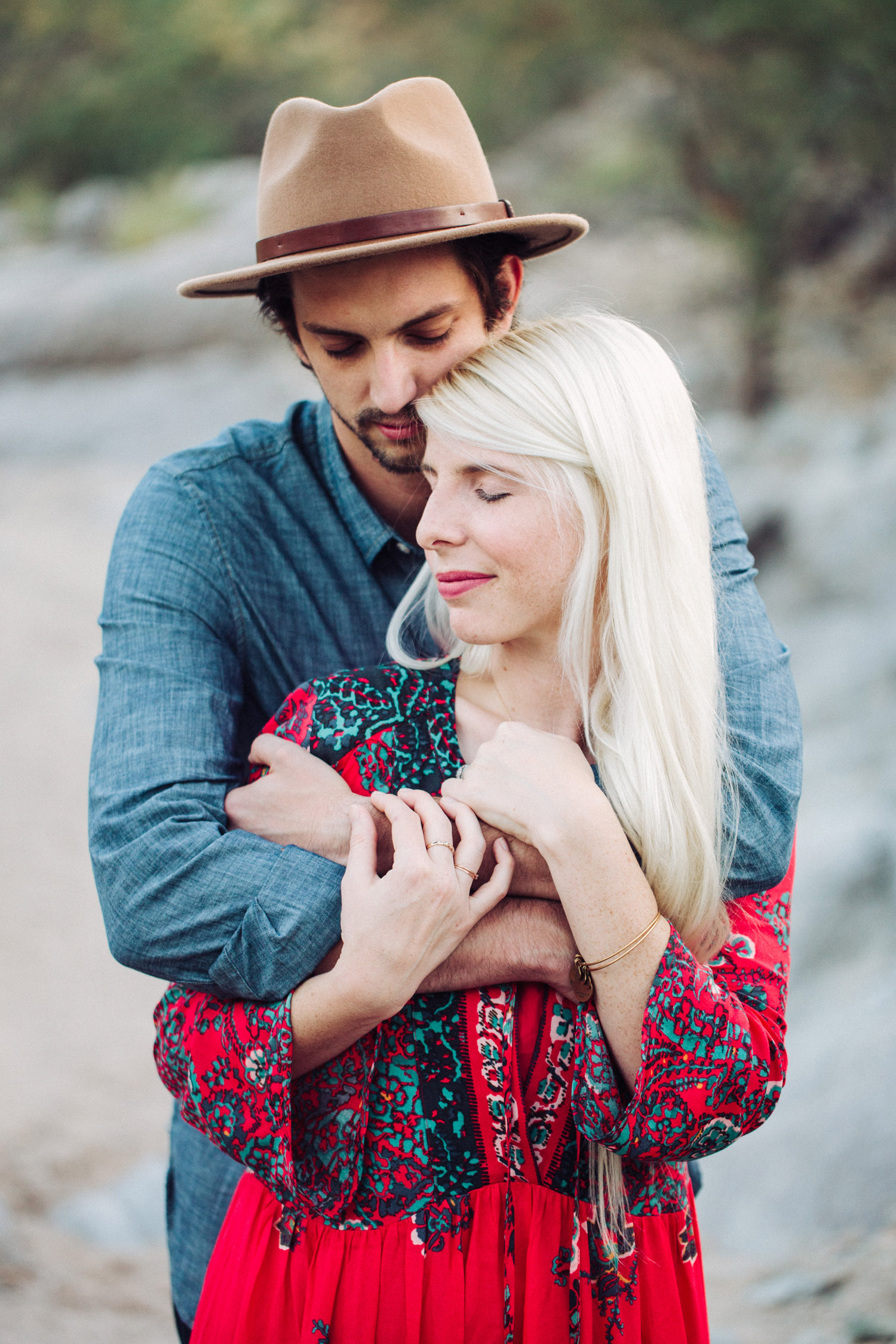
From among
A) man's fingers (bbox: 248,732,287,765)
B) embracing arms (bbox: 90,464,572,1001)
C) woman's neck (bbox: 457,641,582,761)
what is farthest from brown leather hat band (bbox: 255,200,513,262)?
man's fingers (bbox: 248,732,287,765)

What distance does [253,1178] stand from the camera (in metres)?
1.46

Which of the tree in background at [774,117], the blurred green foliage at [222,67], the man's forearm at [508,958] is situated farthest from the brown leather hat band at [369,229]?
the blurred green foliage at [222,67]

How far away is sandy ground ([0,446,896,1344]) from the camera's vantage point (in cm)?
282

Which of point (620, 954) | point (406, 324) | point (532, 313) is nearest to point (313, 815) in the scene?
point (620, 954)

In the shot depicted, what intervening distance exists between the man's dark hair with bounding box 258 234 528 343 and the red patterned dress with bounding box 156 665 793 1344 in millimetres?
1078

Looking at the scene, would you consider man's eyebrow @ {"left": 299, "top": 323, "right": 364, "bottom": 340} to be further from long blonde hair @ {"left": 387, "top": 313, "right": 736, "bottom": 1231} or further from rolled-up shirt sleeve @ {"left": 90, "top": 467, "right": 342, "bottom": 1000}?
rolled-up shirt sleeve @ {"left": 90, "top": 467, "right": 342, "bottom": 1000}

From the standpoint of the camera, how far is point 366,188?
5.34 feet

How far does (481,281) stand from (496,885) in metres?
0.99

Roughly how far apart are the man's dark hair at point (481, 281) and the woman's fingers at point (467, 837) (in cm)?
85

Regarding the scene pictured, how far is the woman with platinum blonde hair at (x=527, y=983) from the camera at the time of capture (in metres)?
1.27

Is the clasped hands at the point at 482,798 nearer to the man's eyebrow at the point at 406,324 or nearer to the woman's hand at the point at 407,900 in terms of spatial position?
the woman's hand at the point at 407,900

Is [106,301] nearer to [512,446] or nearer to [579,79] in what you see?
[579,79]

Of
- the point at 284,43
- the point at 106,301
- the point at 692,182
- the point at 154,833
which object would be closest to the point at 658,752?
the point at 154,833

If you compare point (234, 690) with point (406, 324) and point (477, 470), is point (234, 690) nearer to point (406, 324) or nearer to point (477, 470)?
point (477, 470)
